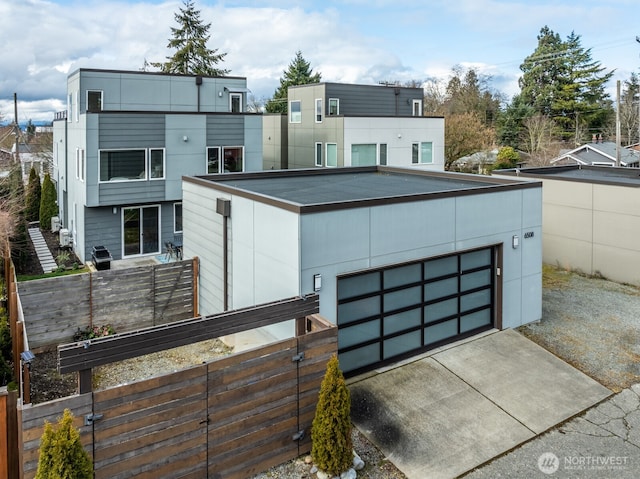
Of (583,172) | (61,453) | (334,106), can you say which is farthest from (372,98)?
(61,453)

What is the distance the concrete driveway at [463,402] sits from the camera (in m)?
6.82

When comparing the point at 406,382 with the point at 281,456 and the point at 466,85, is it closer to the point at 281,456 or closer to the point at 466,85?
the point at 281,456

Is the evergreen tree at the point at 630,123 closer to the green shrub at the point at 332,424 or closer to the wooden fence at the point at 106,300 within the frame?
the wooden fence at the point at 106,300

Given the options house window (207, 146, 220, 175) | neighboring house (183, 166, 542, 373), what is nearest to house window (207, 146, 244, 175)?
house window (207, 146, 220, 175)

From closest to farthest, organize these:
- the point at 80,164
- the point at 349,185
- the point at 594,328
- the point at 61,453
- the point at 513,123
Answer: the point at 61,453, the point at 594,328, the point at 349,185, the point at 80,164, the point at 513,123

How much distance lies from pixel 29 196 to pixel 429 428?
24401mm

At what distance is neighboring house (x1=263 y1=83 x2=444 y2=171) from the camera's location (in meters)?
23.1

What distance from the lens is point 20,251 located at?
16.6 metres

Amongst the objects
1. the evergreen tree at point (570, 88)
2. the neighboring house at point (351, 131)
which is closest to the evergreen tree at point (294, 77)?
the neighboring house at point (351, 131)

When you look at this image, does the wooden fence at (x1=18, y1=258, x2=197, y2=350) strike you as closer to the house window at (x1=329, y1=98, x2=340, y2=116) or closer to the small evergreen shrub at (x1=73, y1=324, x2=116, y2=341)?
the small evergreen shrub at (x1=73, y1=324, x2=116, y2=341)

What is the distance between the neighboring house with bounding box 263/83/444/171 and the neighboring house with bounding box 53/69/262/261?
16.1ft

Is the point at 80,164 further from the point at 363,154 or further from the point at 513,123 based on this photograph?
the point at 513,123

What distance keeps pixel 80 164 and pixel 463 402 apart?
51.2 ft

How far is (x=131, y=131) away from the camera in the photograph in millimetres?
17391
